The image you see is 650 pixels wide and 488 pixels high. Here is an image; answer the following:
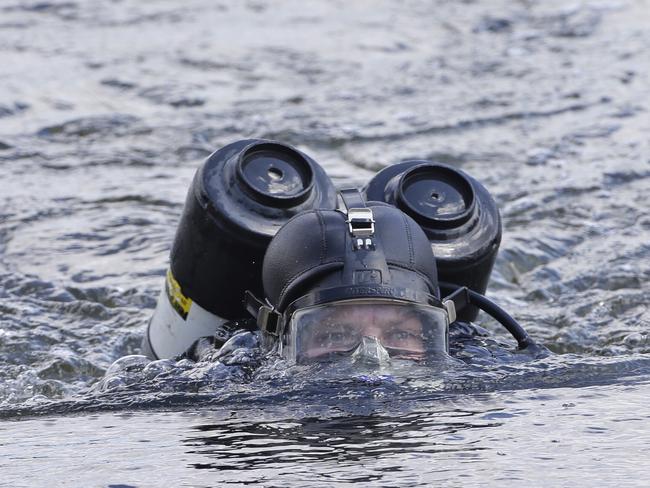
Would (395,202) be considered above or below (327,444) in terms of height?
above

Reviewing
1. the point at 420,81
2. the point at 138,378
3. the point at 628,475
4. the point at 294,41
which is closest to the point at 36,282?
the point at 138,378

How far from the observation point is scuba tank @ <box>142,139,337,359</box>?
203 inches

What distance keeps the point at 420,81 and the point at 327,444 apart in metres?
8.51

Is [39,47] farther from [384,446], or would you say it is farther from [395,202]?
[384,446]

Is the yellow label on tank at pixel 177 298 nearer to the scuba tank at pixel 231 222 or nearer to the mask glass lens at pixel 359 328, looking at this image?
the scuba tank at pixel 231 222

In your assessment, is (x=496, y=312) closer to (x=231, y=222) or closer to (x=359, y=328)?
(x=359, y=328)

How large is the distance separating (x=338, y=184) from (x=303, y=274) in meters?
4.89

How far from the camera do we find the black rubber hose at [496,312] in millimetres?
5020

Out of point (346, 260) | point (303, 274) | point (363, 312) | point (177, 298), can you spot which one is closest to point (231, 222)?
point (177, 298)

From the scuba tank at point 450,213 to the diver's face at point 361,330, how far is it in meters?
0.77

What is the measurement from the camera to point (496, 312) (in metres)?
5.04

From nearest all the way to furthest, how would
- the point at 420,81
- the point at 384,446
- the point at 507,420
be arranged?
the point at 384,446 < the point at 507,420 < the point at 420,81

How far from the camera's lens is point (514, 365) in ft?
16.4

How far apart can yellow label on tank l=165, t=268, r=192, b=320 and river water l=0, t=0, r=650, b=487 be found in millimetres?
315
